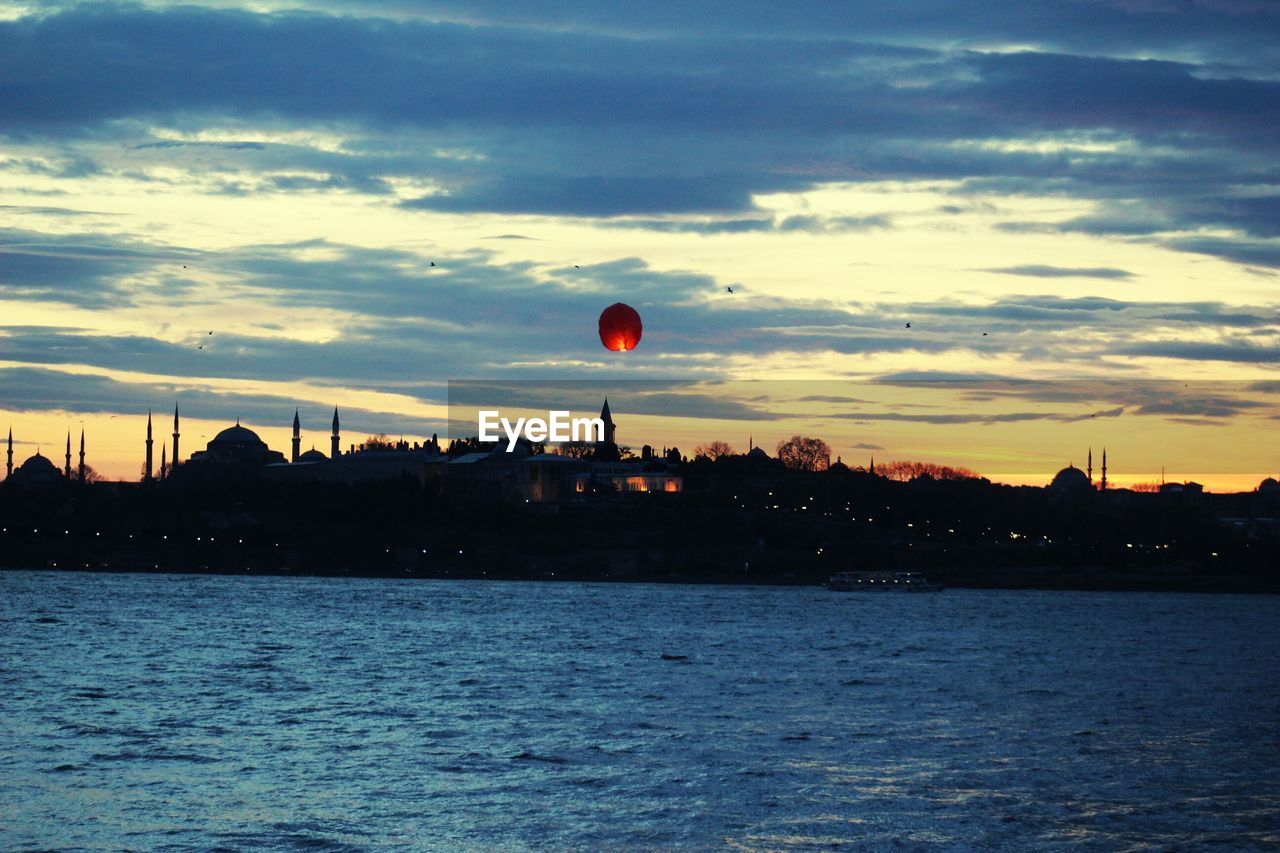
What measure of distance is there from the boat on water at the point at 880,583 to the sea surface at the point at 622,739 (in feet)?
133

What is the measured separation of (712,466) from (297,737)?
5430 inches

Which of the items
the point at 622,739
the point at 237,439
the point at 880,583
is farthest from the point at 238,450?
the point at 622,739

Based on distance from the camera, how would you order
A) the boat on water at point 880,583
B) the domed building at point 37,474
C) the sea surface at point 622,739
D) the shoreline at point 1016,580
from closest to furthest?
1. the sea surface at point 622,739
2. the boat on water at point 880,583
3. the shoreline at point 1016,580
4. the domed building at point 37,474

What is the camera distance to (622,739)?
2806cm

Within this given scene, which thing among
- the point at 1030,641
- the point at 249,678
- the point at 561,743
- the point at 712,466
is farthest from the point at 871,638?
the point at 712,466

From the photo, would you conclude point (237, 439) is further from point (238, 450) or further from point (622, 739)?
point (622, 739)

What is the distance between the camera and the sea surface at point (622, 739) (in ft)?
65.8

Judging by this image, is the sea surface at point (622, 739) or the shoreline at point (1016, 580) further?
the shoreline at point (1016, 580)

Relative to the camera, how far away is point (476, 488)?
152 meters

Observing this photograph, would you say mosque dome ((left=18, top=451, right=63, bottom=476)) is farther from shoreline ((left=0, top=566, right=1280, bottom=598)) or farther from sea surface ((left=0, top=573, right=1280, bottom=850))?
sea surface ((left=0, top=573, right=1280, bottom=850))

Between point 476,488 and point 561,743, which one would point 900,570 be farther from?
point 561,743

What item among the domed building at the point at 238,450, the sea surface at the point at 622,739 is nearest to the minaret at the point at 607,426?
the domed building at the point at 238,450

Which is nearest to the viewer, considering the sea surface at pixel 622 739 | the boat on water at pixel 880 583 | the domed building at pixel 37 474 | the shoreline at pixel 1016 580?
the sea surface at pixel 622 739

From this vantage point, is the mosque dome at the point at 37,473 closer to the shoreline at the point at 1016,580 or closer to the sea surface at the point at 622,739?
the shoreline at the point at 1016,580
